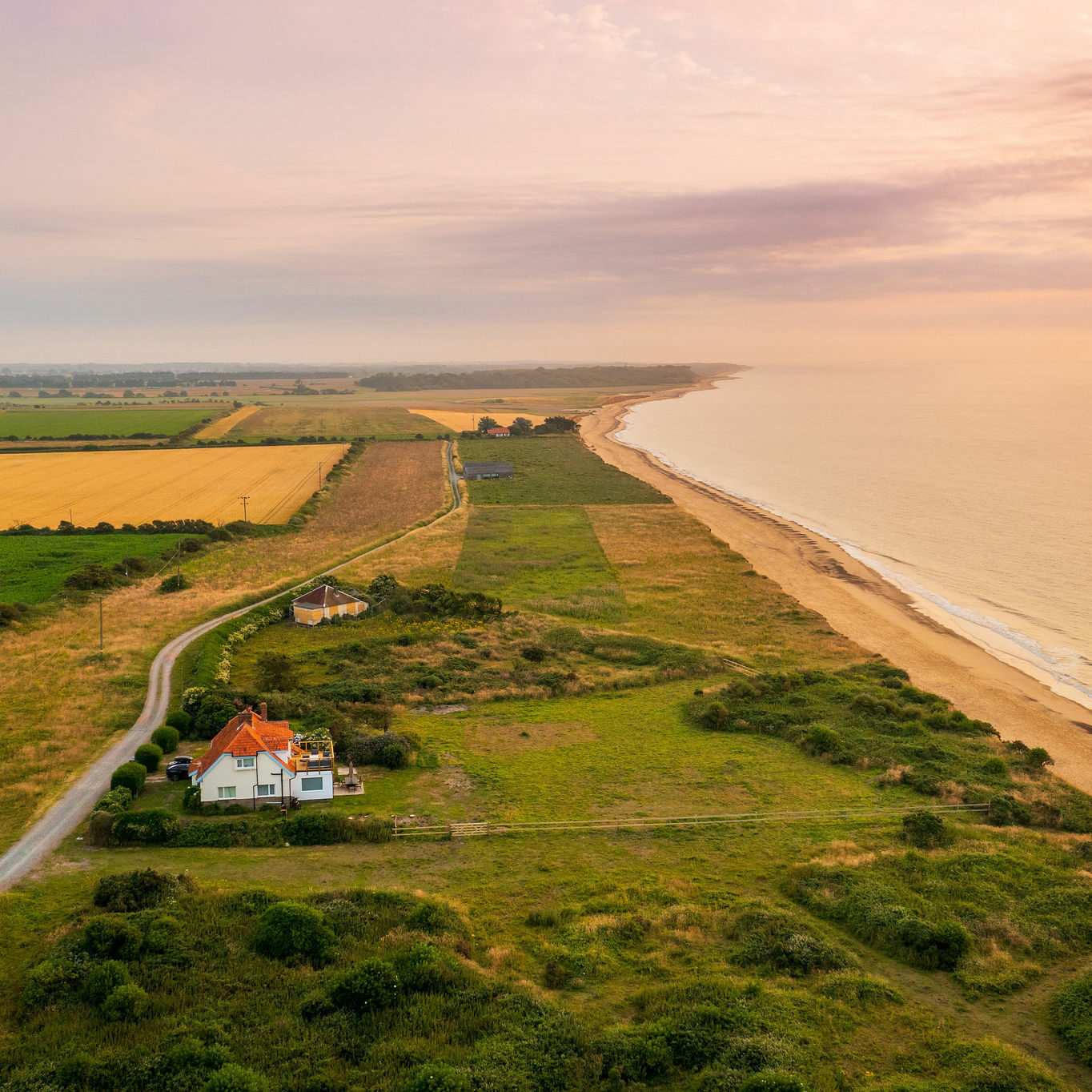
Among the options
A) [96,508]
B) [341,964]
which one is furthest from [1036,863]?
[96,508]

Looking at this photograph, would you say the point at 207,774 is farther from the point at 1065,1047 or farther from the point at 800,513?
the point at 800,513

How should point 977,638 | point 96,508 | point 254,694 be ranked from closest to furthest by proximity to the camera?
1. point 254,694
2. point 977,638
3. point 96,508

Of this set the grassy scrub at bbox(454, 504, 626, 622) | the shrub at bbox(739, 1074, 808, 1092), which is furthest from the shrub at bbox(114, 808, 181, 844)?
the grassy scrub at bbox(454, 504, 626, 622)

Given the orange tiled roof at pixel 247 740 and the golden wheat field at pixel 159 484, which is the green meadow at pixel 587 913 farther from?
the golden wheat field at pixel 159 484

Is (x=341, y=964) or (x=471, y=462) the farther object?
(x=471, y=462)

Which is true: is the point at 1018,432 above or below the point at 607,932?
above

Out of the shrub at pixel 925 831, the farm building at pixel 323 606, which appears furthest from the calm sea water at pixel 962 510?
the farm building at pixel 323 606

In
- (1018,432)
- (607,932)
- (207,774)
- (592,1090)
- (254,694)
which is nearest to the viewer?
(592,1090)
